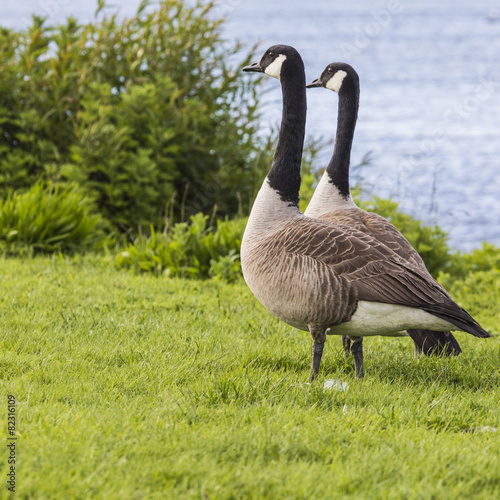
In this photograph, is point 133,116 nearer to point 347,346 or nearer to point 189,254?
point 189,254

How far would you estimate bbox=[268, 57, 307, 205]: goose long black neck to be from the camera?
4.67m

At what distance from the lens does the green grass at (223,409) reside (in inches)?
113

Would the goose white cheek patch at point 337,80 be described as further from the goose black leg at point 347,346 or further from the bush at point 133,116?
the bush at point 133,116

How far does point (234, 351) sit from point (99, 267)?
3242mm

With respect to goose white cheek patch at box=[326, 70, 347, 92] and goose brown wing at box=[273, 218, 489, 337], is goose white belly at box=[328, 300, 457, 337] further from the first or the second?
goose white cheek patch at box=[326, 70, 347, 92]

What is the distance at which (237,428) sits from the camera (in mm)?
3375

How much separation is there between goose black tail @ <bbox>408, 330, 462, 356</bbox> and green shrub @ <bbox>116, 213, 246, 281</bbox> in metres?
3.05

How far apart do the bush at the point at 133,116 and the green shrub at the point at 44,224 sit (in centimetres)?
97

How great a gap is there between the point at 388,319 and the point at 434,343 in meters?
0.77

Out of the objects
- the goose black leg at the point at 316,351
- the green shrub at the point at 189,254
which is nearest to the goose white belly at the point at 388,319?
the goose black leg at the point at 316,351

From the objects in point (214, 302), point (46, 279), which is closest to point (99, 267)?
point (46, 279)

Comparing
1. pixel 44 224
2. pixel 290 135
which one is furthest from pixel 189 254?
pixel 290 135

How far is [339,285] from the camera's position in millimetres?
3992

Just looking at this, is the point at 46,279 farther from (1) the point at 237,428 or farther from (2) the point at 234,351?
(1) the point at 237,428
